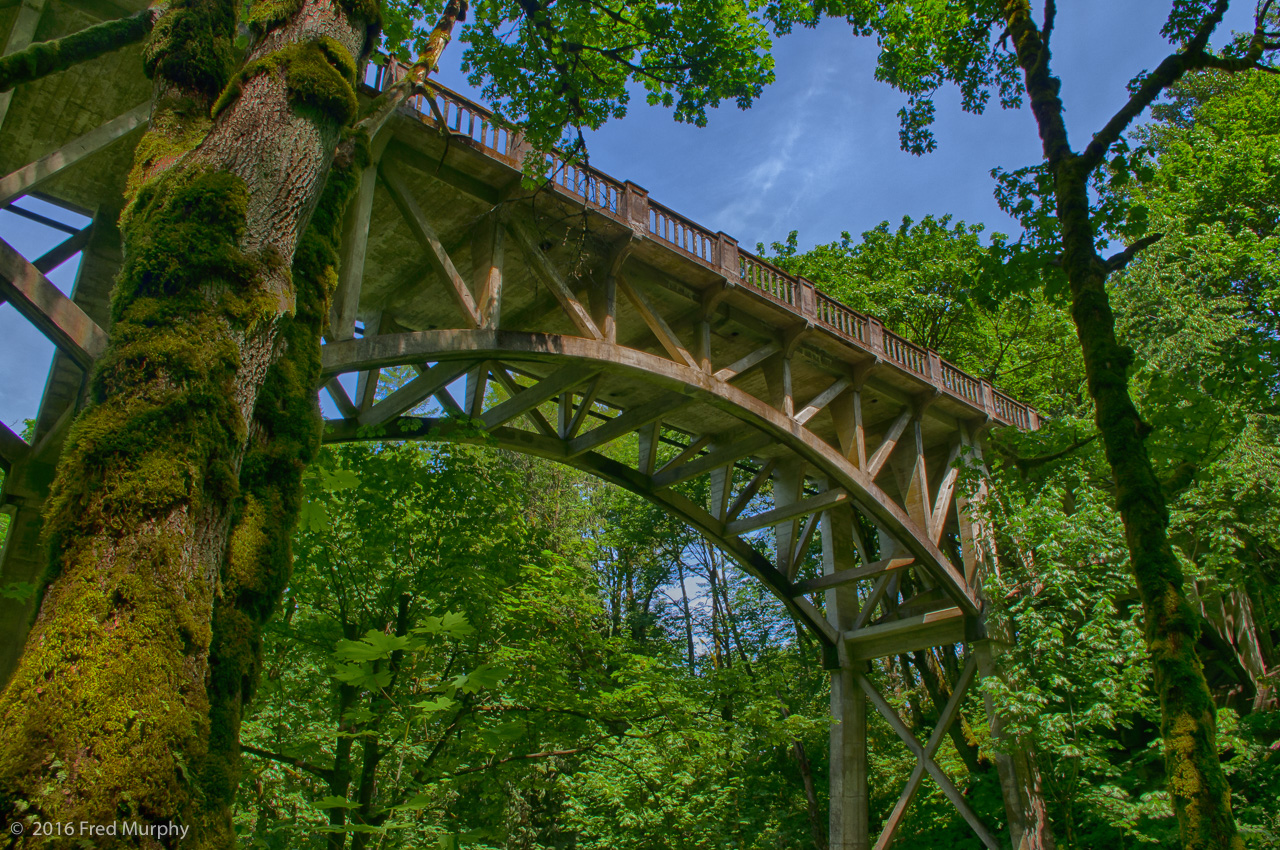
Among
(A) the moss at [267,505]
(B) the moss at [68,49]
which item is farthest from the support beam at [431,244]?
(B) the moss at [68,49]

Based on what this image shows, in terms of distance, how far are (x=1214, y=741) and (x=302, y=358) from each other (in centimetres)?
465

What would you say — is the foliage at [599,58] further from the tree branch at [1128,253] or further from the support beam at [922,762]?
the support beam at [922,762]

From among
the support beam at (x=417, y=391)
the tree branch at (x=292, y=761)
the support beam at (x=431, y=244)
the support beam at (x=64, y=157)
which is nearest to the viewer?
the support beam at (x=64, y=157)

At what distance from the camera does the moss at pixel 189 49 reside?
341 centimetres

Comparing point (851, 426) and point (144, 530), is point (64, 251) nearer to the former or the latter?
point (144, 530)

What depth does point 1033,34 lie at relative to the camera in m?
5.62

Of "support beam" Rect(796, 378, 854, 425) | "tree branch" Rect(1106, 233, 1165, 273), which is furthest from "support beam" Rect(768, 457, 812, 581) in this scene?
"tree branch" Rect(1106, 233, 1165, 273)

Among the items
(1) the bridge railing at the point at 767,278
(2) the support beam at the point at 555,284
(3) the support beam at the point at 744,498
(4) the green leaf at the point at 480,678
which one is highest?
(1) the bridge railing at the point at 767,278

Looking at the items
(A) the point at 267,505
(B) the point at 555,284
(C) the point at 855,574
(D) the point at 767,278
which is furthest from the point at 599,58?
(C) the point at 855,574

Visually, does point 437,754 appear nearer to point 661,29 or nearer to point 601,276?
point 601,276

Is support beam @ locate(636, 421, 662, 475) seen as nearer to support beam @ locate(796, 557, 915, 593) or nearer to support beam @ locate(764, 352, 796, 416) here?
support beam @ locate(764, 352, 796, 416)

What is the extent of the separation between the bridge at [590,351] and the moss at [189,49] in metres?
2.20

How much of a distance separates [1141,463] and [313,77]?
4553mm

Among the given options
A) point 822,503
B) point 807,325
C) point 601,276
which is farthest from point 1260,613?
point 601,276
